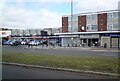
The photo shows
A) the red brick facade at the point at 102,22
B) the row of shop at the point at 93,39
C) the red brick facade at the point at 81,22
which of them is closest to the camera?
the row of shop at the point at 93,39

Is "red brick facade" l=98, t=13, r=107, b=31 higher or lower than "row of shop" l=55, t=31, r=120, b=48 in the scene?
higher

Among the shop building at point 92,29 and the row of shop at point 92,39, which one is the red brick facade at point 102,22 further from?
the row of shop at point 92,39

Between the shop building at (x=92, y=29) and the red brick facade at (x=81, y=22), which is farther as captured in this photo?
the red brick facade at (x=81, y=22)

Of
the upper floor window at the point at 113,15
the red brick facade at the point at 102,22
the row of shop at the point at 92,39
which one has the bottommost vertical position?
the row of shop at the point at 92,39

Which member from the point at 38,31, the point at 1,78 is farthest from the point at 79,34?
the point at 1,78

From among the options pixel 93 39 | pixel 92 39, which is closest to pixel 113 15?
pixel 93 39

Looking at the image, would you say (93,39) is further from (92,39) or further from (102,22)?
(102,22)

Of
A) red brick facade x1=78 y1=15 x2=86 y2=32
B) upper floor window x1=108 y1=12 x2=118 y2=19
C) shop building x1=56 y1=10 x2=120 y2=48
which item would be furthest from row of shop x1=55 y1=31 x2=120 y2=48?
upper floor window x1=108 y1=12 x2=118 y2=19

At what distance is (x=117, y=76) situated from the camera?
501 inches

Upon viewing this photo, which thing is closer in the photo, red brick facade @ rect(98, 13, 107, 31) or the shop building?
the shop building

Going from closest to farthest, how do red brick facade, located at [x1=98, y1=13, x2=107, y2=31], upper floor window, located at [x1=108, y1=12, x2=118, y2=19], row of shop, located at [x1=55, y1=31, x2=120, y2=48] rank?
row of shop, located at [x1=55, y1=31, x2=120, y2=48]
upper floor window, located at [x1=108, y1=12, x2=118, y2=19]
red brick facade, located at [x1=98, y1=13, x2=107, y2=31]

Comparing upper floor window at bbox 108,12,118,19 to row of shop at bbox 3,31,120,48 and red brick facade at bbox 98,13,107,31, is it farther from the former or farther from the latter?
row of shop at bbox 3,31,120,48

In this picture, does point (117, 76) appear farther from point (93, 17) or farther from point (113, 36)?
point (93, 17)

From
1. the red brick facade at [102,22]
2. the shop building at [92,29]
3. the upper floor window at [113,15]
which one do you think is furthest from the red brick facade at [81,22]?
the upper floor window at [113,15]
